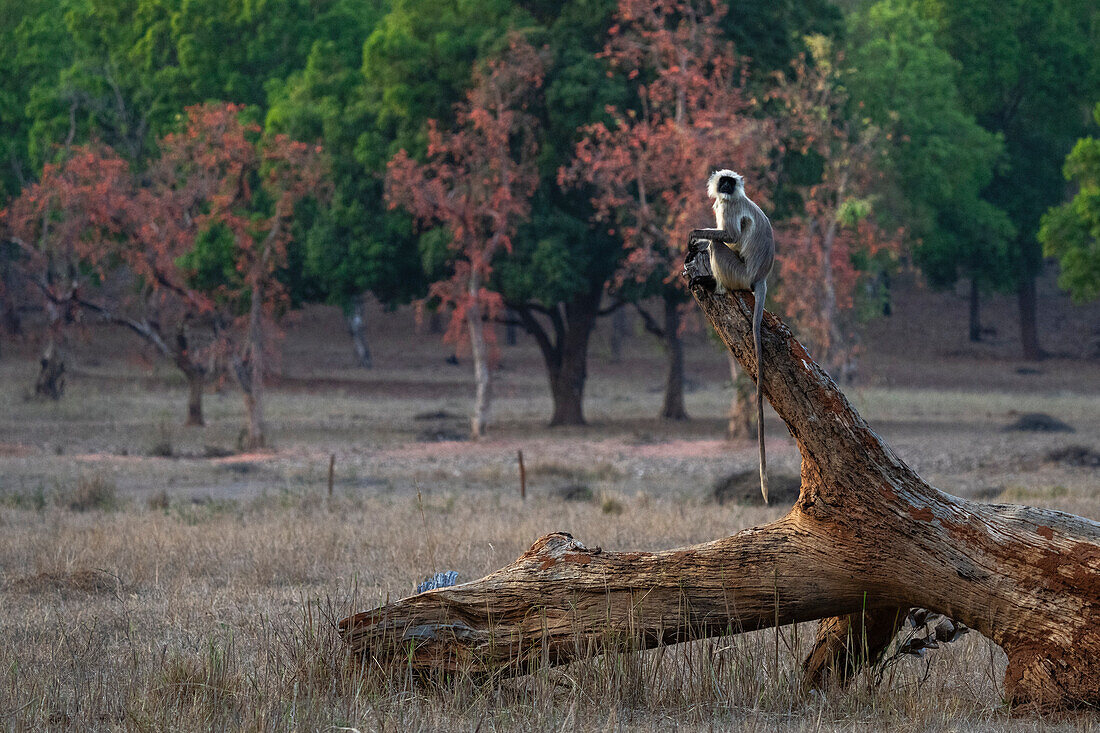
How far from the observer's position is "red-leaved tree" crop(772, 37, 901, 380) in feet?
77.8

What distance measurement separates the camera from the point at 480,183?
24.8m

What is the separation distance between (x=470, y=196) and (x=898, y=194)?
16.5 meters

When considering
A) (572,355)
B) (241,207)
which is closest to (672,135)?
(572,355)

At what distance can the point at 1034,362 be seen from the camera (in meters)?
47.6

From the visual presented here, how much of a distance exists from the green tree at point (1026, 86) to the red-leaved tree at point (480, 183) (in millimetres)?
24302

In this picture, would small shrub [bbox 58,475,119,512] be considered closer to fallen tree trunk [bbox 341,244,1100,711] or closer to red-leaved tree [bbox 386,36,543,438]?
fallen tree trunk [bbox 341,244,1100,711]

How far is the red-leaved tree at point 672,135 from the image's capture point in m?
22.5

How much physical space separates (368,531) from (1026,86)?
41689 mm

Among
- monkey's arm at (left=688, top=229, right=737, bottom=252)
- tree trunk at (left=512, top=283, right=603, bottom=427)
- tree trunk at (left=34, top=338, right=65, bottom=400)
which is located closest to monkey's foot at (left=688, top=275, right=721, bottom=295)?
monkey's arm at (left=688, top=229, right=737, bottom=252)

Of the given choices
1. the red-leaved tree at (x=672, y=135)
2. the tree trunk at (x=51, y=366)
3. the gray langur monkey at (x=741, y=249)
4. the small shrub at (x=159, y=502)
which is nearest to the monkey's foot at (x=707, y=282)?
the gray langur monkey at (x=741, y=249)

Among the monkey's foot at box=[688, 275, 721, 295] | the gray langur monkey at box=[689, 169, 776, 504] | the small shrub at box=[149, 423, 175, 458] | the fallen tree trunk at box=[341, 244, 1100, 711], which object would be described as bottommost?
the small shrub at box=[149, 423, 175, 458]

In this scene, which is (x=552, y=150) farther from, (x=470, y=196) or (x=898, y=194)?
(x=898, y=194)

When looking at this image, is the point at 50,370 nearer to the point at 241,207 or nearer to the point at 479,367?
the point at 241,207

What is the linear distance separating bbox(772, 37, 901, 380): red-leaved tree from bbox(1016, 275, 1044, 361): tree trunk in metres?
22.8
